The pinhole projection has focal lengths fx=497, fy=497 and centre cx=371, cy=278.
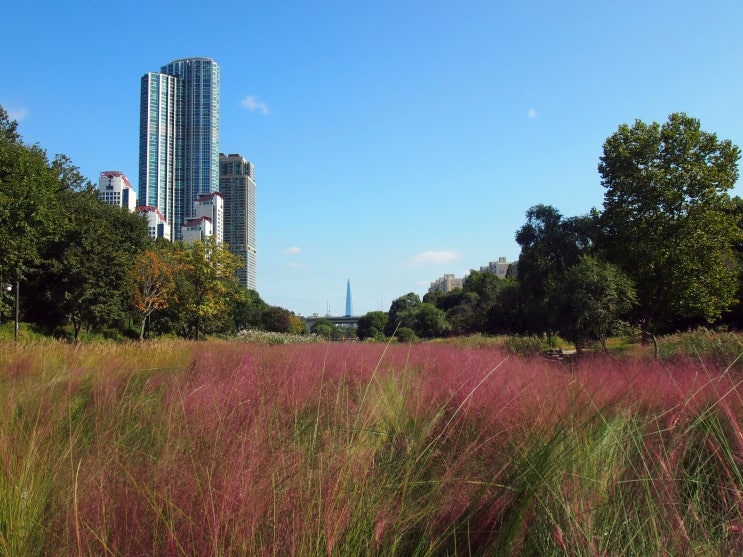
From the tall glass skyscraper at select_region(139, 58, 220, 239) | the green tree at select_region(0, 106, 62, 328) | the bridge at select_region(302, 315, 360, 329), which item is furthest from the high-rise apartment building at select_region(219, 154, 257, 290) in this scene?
the green tree at select_region(0, 106, 62, 328)

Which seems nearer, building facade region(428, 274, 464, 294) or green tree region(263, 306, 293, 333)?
green tree region(263, 306, 293, 333)

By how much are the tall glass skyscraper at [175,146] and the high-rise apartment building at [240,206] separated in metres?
2.51

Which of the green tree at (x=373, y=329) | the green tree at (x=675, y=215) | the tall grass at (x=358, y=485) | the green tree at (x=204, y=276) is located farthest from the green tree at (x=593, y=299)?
the green tree at (x=204, y=276)

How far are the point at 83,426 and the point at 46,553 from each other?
1.24 meters

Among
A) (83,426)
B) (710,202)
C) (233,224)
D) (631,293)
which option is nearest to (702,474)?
(83,426)

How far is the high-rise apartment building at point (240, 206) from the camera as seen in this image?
3273 inches

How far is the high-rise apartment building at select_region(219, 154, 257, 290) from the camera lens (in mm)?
83131

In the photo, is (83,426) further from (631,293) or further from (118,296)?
(118,296)

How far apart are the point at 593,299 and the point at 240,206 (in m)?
78.0

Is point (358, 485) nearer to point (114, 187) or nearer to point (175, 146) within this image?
point (114, 187)

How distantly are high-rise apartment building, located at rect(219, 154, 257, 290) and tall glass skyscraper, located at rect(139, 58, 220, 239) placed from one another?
2.51 meters

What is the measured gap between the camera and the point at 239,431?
5.77 ft

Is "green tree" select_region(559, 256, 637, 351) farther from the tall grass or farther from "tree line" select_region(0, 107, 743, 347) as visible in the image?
the tall grass

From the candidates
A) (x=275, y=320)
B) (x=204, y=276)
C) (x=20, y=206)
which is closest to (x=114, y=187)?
(x=275, y=320)
